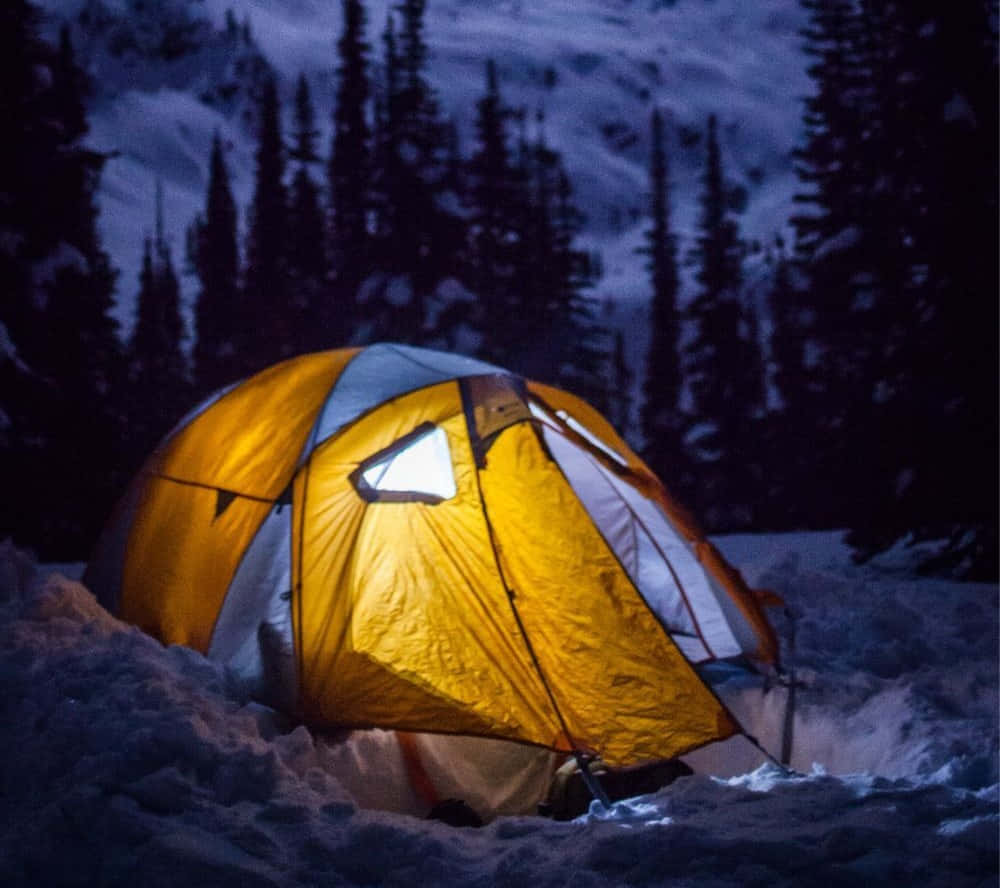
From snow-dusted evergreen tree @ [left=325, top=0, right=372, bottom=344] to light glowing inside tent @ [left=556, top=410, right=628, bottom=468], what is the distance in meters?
19.7

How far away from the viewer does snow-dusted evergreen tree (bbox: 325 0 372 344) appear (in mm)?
26469

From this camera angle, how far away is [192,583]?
20.1 ft

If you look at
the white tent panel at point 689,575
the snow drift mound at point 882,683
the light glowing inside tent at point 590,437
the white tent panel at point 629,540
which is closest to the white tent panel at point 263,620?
the light glowing inside tent at point 590,437

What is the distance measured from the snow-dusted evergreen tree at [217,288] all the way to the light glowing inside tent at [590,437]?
2890cm

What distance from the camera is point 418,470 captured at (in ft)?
19.0

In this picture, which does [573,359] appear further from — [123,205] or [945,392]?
[123,205]

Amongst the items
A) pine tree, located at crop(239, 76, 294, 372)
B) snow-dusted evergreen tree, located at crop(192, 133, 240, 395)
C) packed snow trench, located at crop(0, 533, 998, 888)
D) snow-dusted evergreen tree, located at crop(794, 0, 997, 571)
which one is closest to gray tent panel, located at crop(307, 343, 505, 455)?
packed snow trench, located at crop(0, 533, 998, 888)

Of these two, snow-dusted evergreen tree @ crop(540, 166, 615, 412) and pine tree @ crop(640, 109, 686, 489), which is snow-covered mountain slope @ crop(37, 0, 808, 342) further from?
snow-dusted evergreen tree @ crop(540, 166, 615, 412)

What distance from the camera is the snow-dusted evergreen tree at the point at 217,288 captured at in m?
34.8

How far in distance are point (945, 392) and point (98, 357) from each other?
12.2 metres

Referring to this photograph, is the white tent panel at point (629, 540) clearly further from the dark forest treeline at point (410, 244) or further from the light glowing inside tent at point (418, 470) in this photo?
the dark forest treeline at point (410, 244)

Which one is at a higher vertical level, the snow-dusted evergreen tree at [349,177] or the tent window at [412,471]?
the snow-dusted evergreen tree at [349,177]

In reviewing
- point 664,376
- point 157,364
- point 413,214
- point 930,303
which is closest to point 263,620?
point 930,303

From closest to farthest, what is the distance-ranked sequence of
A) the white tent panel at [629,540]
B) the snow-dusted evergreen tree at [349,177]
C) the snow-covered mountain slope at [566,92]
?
the white tent panel at [629,540] < the snow-dusted evergreen tree at [349,177] < the snow-covered mountain slope at [566,92]
